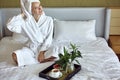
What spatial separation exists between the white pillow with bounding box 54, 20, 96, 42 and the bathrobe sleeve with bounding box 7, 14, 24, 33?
713mm

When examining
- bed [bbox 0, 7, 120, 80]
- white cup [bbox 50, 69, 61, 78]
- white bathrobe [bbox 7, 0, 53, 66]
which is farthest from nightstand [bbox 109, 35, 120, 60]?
white cup [bbox 50, 69, 61, 78]

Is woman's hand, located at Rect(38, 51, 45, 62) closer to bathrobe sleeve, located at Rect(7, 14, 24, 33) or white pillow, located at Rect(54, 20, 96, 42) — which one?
bathrobe sleeve, located at Rect(7, 14, 24, 33)

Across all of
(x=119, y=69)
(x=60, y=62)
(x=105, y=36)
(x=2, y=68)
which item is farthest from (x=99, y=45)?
(x=2, y=68)

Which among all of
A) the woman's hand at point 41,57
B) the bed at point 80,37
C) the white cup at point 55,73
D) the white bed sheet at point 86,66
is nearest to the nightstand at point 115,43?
the bed at point 80,37

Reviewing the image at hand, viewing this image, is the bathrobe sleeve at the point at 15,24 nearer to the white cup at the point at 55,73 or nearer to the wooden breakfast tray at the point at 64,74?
the wooden breakfast tray at the point at 64,74

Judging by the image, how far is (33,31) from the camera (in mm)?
2578

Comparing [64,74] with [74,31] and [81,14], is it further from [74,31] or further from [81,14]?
[81,14]

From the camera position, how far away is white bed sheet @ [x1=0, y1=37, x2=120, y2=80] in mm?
2043

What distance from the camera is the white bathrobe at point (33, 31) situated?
2.50 metres

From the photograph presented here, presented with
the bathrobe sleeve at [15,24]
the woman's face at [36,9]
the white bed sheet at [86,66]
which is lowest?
the white bed sheet at [86,66]

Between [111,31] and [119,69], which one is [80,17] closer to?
[111,31]

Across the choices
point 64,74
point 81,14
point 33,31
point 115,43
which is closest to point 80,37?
point 81,14

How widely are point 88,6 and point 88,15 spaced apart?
0.62ft

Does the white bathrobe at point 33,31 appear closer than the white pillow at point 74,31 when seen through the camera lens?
Yes
